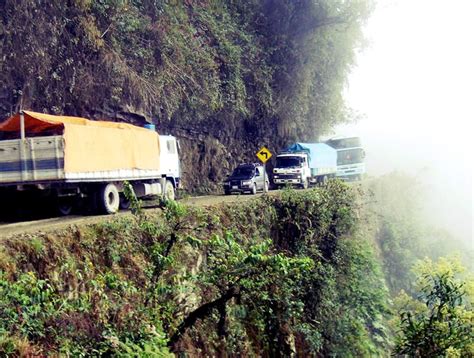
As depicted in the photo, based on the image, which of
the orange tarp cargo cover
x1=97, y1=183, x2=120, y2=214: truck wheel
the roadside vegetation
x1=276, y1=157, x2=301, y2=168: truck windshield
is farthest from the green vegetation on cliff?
x1=276, y1=157, x2=301, y2=168: truck windshield

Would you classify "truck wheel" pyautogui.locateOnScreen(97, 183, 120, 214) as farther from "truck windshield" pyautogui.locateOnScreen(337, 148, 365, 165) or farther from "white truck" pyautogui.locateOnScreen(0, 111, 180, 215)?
"truck windshield" pyautogui.locateOnScreen(337, 148, 365, 165)

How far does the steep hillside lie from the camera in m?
15.0

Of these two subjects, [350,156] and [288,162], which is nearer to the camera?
[288,162]

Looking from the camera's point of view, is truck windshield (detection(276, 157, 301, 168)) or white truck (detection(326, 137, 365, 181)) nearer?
truck windshield (detection(276, 157, 301, 168))

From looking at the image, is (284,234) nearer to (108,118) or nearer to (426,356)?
(426,356)

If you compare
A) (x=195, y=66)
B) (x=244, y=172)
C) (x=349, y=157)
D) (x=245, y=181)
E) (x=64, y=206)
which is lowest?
(x=64, y=206)

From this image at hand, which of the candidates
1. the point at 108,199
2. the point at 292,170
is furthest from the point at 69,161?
the point at 292,170

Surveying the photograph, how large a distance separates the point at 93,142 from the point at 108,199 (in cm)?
157

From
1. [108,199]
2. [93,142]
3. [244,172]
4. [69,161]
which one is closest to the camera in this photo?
[69,161]

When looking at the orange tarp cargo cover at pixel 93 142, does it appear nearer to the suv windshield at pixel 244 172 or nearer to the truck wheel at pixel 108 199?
the truck wheel at pixel 108 199

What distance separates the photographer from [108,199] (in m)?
13.0

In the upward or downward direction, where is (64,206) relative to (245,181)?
downward

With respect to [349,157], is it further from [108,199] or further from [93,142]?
[93,142]

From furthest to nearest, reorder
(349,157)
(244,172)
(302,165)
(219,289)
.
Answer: (349,157)
(302,165)
(244,172)
(219,289)
